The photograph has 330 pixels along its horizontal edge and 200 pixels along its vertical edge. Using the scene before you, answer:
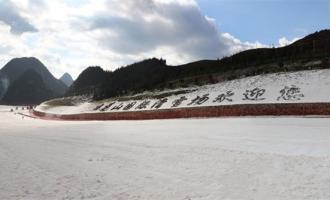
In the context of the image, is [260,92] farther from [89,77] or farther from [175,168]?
[89,77]

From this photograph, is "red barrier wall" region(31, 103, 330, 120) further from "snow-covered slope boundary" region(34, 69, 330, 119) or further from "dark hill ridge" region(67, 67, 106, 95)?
"dark hill ridge" region(67, 67, 106, 95)

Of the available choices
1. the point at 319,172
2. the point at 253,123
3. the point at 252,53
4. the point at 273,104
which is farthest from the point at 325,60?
the point at 319,172

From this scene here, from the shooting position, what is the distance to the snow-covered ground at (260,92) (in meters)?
23.2

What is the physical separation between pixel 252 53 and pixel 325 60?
14872 mm

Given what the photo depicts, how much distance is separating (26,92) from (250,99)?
586ft

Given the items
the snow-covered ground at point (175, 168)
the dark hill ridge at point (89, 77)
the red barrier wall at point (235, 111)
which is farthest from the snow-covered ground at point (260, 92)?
the dark hill ridge at point (89, 77)

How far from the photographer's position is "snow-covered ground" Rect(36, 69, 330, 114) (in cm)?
2320

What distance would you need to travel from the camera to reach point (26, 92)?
190500 millimetres

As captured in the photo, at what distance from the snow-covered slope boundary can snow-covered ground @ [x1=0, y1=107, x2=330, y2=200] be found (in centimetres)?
688

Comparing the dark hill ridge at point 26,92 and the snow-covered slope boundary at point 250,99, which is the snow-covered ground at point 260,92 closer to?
the snow-covered slope boundary at point 250,99

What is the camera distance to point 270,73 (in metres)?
29.5

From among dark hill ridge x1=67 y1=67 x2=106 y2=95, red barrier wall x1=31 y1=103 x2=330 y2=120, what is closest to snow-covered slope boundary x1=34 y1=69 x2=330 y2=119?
red barrier wall x1=31 y1=103 x2=330 y2=120

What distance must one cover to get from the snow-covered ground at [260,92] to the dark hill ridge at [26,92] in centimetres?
16270

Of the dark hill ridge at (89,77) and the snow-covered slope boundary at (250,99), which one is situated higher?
the dark hill ridge at (89,77)
